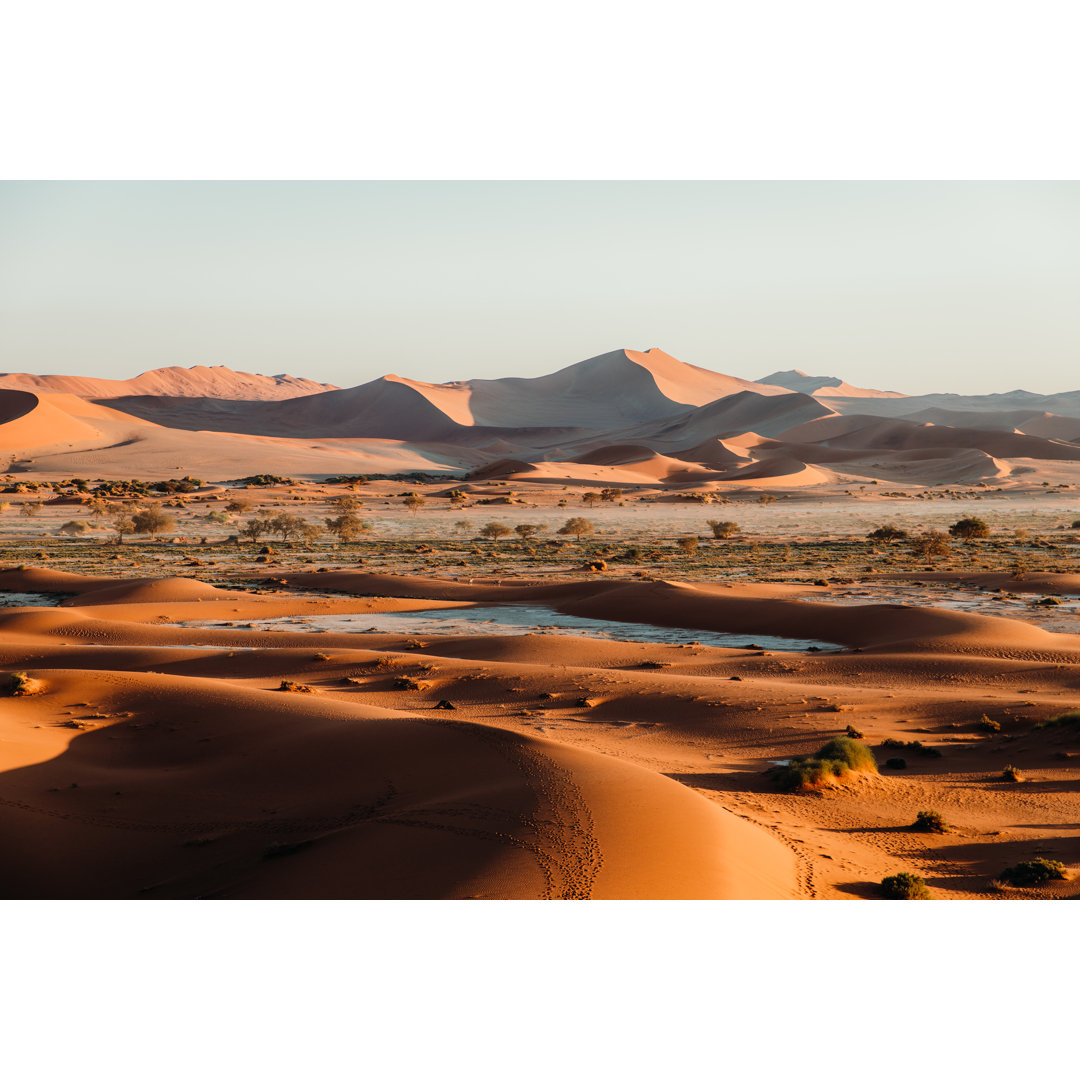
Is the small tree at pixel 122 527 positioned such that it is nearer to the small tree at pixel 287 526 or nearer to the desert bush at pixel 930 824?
the small tree at pixel 287 526

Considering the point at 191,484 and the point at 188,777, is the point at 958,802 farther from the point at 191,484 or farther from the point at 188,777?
the point at 191,484

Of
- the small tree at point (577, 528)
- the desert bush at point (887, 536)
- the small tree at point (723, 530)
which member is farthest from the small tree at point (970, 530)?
the small tree at point (577, 528)

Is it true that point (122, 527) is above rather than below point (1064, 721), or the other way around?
below

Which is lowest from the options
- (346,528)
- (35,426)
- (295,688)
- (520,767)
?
(295,688)

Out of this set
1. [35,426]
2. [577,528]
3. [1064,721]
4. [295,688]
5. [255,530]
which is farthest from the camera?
[35,426]

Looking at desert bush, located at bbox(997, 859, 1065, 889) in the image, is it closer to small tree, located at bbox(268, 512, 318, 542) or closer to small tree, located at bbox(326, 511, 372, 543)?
small tree, located at bbox(326, 511, 372, 543)

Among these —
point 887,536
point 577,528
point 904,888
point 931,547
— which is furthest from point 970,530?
point 904,888

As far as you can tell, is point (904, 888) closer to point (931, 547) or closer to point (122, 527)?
point (931, 547)

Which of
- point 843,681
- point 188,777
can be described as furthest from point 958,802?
point 188,777
